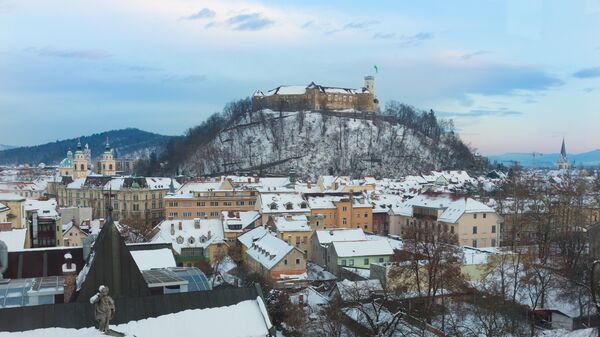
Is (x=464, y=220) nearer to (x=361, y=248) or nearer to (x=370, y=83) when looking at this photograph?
(x=361, y=248)

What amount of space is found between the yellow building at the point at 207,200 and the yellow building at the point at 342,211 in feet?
20.6

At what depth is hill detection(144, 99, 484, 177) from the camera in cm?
7575

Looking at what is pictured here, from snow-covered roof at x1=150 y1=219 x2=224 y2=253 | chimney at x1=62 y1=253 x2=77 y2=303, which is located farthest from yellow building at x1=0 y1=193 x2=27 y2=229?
chimney at x1=62 y1=253 x2=77 y2=303

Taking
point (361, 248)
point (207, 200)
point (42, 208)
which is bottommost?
point (361, 248)

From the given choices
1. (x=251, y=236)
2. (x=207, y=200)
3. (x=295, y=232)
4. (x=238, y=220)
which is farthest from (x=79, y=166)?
(x=295, y=232)

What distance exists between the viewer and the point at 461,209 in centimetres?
3228

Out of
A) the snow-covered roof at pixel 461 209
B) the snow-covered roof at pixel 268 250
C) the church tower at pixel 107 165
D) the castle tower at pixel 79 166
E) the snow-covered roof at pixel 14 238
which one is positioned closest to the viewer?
the snow-covered roof at pixel 14 238

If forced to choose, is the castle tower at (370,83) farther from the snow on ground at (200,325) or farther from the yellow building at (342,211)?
the snow on ground at (200,325)

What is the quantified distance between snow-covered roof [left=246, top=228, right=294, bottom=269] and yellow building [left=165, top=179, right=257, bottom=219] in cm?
1311

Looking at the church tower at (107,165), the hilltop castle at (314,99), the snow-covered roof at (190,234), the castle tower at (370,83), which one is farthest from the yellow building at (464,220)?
the castle tower at (370,83)

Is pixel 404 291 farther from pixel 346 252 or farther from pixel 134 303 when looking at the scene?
pixel 134 303

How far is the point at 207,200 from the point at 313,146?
131 ft

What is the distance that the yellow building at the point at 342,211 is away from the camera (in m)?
36.4

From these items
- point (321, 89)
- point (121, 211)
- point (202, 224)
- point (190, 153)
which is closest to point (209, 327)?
point (202, 224)
